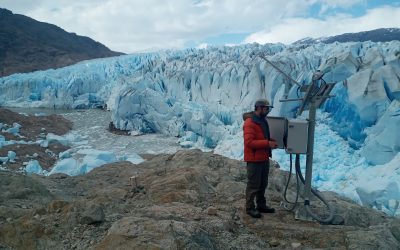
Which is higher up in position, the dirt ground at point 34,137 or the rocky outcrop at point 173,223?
the rocky outcrop at point 173,223

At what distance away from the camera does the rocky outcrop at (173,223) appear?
8.41 feet

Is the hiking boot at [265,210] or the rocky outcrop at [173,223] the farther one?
the hiking boot at [265,210]

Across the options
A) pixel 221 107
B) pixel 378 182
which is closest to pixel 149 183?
pixel 378 182

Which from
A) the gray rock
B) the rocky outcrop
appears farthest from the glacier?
the gray rock

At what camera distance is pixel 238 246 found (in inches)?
107

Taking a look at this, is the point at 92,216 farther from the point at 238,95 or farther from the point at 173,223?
the point at 238,95

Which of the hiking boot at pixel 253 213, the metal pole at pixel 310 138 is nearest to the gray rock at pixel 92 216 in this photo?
the hiking boot at pixel 253 213

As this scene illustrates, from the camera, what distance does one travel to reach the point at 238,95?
53.3 feet

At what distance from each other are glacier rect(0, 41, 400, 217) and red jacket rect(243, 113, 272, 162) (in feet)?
12.7

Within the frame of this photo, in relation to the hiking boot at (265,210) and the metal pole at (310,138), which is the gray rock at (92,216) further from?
the metal pole at (310,138)

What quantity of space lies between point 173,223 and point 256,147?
0.89 metres

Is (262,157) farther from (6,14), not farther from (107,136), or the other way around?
(6,14)


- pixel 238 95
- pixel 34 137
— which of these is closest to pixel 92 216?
pixel 34 137

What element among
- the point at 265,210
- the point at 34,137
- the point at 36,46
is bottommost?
the point at 34,137
